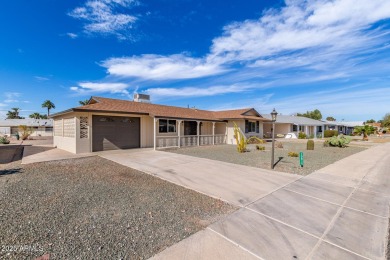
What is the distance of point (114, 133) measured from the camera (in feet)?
47.3

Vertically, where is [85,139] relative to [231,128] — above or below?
below

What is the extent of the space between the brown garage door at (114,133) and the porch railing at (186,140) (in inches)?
79.9

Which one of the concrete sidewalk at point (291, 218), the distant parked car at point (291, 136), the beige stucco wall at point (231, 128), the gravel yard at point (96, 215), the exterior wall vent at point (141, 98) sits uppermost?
the exterior wall vent at point (141, 98)

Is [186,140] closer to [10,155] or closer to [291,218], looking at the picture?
[10,155]

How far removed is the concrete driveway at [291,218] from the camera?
120 inches

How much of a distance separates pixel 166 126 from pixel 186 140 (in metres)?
A: 2.30

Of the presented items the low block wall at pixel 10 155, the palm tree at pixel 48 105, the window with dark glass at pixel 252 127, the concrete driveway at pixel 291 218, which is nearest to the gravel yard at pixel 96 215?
the concrete driveway at pixel 291 218

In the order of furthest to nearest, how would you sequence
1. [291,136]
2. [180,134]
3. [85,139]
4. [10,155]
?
[291,136], [180,134], [85,139], [10,155]

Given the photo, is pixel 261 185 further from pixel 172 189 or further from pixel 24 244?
pixel 24 244

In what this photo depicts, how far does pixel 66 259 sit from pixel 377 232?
552 centimetres

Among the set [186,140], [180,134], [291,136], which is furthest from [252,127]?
[291,136]

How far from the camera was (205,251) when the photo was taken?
2.98m

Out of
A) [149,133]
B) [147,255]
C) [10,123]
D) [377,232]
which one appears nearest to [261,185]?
[377,232]

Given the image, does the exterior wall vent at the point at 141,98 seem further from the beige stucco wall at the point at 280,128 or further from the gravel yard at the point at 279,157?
the beige stucco wall at the point at 280,128
